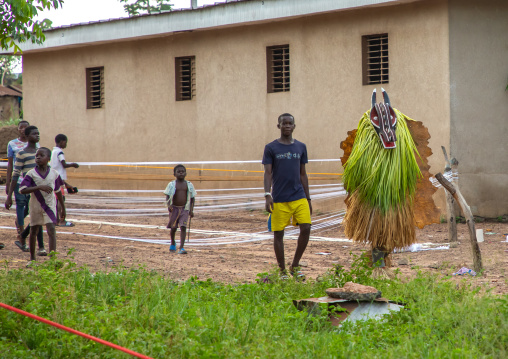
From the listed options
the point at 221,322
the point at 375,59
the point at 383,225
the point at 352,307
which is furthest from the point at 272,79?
the point at 221,322

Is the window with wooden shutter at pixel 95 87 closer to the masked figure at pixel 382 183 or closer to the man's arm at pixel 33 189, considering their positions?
the man's arm at pixel 33 189

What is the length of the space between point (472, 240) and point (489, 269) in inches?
19.5

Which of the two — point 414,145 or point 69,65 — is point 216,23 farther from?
point 414,145

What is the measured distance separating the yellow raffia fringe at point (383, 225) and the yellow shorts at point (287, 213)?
0.52 meters

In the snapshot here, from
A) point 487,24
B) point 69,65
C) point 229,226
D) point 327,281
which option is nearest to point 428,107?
point 487,24

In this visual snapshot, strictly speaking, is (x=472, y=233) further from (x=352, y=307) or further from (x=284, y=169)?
(x=352, y=307)

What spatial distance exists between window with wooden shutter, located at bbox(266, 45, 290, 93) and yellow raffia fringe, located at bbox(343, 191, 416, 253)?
25.7ft

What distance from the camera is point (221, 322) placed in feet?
16.0

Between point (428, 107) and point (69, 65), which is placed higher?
point (69, 65)

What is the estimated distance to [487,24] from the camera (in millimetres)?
12781

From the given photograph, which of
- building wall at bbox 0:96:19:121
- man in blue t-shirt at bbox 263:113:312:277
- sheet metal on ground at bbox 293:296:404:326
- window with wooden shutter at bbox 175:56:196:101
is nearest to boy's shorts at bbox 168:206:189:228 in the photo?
man in blue t-shirt at bbox 263:113:312:277

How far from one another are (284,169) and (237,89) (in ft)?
27.4

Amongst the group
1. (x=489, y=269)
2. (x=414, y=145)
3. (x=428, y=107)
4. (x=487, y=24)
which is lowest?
(x=489, y=269)

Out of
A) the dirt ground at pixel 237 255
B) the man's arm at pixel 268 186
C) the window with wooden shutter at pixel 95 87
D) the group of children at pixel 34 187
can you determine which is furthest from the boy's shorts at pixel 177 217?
the window with wooden shutter at pixel 95 87
